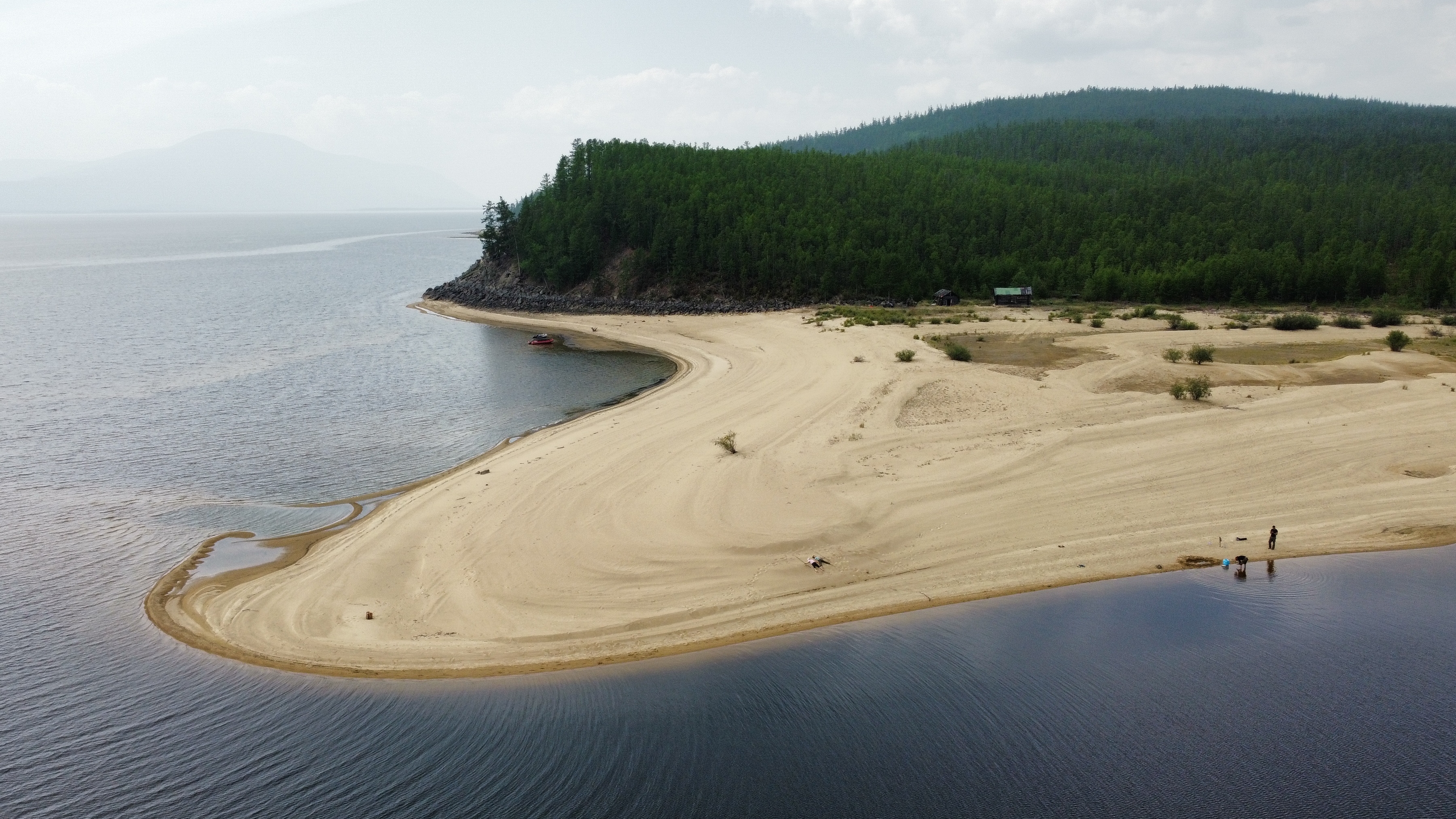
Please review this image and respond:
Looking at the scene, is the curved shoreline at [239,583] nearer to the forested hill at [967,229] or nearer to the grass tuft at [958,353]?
the grass tuft at [958,353]

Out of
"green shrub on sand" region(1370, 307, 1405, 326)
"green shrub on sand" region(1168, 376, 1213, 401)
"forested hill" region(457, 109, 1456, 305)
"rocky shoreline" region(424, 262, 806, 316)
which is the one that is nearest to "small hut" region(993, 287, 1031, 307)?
"forested hill" region(457, 109, 1456, 305)

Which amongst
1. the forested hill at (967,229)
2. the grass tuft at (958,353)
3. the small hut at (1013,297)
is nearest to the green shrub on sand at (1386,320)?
the forested hill at (967,229)

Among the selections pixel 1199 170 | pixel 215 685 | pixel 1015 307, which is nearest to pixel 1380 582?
pixel 215 685

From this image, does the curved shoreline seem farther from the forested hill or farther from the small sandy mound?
the forested hill

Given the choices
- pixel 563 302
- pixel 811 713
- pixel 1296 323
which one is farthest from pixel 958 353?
pixel 563 302

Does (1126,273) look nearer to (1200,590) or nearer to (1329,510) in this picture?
(1329,510)

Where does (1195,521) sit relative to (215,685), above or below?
above

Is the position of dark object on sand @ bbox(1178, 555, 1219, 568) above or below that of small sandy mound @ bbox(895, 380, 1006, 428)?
below
